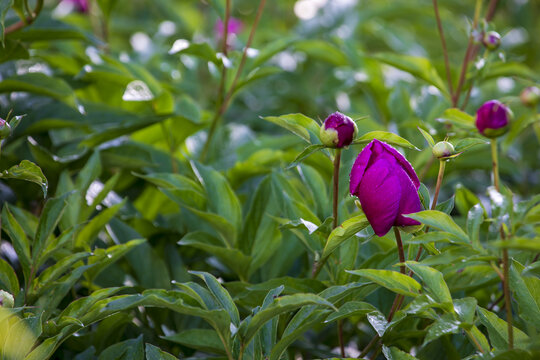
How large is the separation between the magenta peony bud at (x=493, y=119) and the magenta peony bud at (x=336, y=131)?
147 millimetres

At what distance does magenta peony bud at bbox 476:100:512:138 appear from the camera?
69 centimetres

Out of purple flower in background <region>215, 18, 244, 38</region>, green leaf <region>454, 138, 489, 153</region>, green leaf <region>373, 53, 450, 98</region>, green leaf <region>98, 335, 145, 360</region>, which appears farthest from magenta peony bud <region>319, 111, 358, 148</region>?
purple flower in background <region>215, 18, 244, 38</region>

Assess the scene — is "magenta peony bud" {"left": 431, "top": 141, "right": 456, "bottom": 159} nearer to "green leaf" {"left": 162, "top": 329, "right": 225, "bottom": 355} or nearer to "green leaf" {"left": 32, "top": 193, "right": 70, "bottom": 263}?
"green leaf" {"left": 162, "top": 329, "right": 225, "bottom": 355}

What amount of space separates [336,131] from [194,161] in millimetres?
383

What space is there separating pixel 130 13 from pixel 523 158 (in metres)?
1.79

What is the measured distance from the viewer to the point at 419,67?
1210mm

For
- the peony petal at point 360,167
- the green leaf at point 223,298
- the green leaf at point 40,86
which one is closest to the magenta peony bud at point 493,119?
the peony petal at point 360,167

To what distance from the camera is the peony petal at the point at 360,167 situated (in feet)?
2.32

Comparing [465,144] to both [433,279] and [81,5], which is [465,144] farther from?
[81,5]

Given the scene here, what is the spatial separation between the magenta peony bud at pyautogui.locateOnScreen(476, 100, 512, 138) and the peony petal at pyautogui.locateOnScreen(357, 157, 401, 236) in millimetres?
111

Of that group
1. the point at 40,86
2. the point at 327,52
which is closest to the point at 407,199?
the point at 40,86

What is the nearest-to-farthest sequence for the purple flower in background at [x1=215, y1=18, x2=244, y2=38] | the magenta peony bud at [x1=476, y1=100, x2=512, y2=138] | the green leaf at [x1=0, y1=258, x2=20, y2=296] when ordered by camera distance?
the magenta peony bud at [x1=476, y1=100, x2=512, y2=138]
the green leaf at [x1=0, y1=258, x2=20, y2=296]
the purple flower in background at [x1=215, y1=18, x2=244, y2=38]

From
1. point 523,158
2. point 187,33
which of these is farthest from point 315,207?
point 187,33

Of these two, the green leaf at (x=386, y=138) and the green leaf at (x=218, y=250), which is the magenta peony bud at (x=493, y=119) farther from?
the green leaf at (x=218, y=250)
